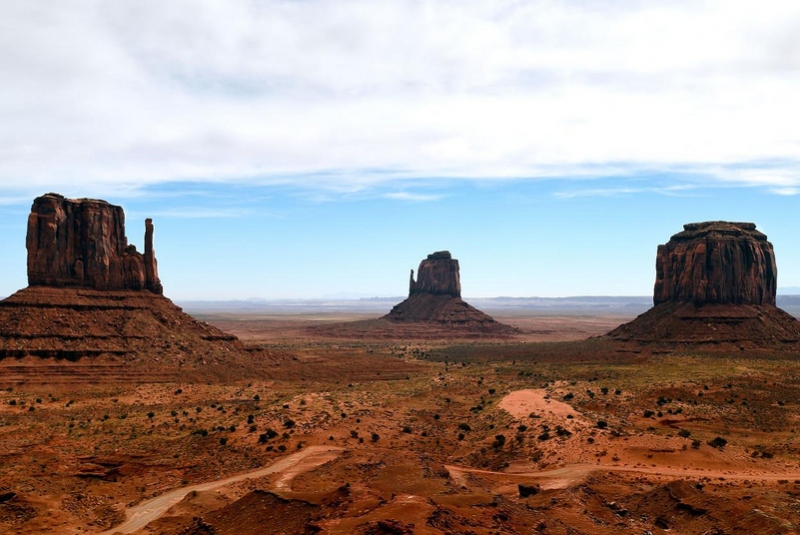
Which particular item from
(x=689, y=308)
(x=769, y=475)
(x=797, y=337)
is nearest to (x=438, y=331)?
(x=689, y=308)

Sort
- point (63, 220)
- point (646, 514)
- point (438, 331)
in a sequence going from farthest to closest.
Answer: point (438, 331) < point (63, 220) < point (646, 514)

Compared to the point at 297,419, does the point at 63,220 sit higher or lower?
higher

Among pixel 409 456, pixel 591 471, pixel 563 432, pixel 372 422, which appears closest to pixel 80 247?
pixel 372 422

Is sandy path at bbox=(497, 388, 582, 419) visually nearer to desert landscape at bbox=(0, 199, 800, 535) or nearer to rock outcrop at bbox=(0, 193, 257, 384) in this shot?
desert landscape at bbox=(0, 199, 800, 535)

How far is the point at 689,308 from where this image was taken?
10981 centimetres

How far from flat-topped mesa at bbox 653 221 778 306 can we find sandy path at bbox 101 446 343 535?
3600 inches

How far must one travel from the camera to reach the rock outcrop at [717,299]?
331 ft

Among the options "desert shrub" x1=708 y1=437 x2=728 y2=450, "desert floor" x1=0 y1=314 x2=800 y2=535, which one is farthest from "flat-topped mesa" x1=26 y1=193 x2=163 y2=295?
"desert shrub" x1=708 y1=437 x2=728 y2=450

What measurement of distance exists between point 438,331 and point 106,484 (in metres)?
153

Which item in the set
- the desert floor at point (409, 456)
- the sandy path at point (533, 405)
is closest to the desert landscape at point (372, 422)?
the desert floor at point (409, 456)

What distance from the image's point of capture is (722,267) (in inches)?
4227

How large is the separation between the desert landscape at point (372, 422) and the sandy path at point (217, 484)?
21 cm

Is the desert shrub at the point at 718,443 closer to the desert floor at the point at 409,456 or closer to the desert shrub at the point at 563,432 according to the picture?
the desert floor at the point at 409,456

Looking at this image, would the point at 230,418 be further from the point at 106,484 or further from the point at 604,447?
the point at 604,447
